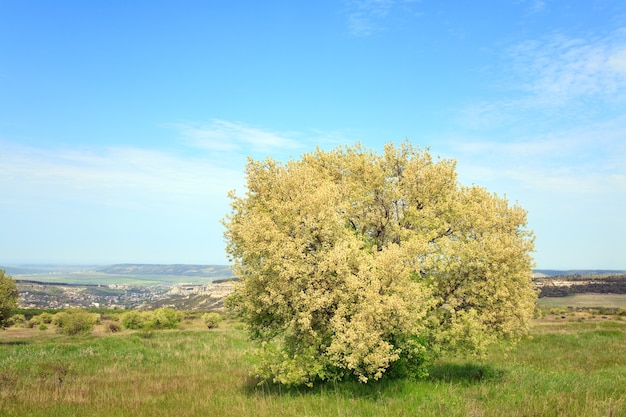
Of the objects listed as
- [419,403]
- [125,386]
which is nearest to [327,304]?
[419,403]

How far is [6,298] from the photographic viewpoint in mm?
46938

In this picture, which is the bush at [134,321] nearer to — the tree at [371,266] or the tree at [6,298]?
the tree at [6,298]

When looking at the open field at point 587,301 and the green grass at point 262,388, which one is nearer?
the green grass at point 262,388

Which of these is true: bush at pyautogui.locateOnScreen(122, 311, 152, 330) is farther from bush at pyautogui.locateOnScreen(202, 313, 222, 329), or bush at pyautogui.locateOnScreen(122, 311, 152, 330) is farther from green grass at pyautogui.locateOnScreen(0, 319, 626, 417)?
green grass at pyautogui.locateOnScreen(0, 319, 626, 417)

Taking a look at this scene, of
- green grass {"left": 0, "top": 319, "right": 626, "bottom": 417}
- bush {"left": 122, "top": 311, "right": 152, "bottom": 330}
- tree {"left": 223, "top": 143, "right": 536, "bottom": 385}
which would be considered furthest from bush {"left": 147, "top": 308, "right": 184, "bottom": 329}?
tree {"left": 223, "top": 143, "right": 536, "bottom": 385}

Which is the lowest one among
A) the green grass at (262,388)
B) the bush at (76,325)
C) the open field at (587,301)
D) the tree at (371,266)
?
the open field at (587,301)

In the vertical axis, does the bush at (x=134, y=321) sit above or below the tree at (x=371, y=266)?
below

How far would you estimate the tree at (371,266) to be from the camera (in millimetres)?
18062

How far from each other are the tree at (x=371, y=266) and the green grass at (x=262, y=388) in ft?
4.16

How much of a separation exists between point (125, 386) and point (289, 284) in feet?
40.6

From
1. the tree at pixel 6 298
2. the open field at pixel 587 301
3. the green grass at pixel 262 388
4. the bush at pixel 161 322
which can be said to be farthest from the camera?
the open field at pixel 587 301

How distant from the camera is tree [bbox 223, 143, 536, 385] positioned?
1806 centimetres

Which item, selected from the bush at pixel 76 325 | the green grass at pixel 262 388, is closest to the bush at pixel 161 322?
the bush at pixel 76 325

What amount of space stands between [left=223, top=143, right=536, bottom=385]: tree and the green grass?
127 centimetres
